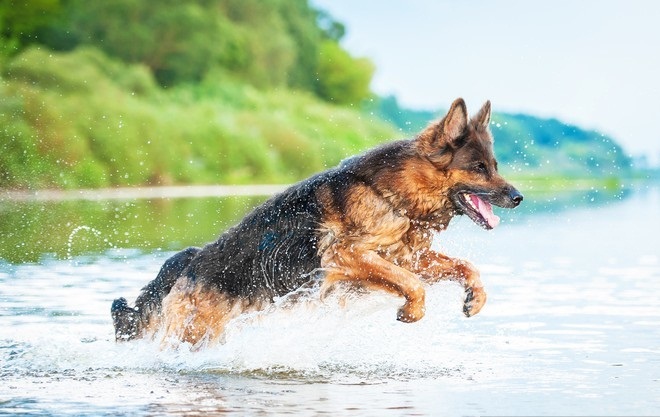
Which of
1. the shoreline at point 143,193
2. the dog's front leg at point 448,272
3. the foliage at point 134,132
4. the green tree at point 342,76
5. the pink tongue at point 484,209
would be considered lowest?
the dog's front leg at point 448,272

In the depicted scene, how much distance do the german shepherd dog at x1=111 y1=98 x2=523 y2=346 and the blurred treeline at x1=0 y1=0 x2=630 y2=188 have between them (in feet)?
73.9

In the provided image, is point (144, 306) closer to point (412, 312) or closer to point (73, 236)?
point (412, 312)

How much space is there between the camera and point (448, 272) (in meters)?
10.8

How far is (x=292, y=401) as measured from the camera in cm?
925

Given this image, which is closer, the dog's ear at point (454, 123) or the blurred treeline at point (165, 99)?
the dog's ear at point (454, 123)

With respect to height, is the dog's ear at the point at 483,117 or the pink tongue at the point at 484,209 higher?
the dog's ear at the point at 483,117

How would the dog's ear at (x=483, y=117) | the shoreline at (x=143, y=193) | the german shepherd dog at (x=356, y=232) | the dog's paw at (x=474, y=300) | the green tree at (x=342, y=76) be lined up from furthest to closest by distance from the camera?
the green tree at (x=342, y=76) < the shoreline at (x=143, y=193) < the dog's paw at (x=474, y=300) < the dog's ear at (x=483, y=117) < the german shepherd dog at (x=356, y=232)

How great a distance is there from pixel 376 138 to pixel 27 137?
24624 mm

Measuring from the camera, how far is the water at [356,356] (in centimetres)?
916

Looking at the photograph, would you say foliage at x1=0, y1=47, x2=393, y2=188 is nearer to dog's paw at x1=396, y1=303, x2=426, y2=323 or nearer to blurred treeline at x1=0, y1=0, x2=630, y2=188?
blurred treeline at x1=0, y1=0, x2=630, y2=188

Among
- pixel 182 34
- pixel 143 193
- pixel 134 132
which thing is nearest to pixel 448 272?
pixel 143 193

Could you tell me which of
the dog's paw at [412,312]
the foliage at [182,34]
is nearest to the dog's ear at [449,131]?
the dog's paw at [412,312]

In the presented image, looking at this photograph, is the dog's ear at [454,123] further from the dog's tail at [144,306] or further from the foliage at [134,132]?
the foliage at [134,132]

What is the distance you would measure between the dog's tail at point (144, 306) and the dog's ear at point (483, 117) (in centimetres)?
243
